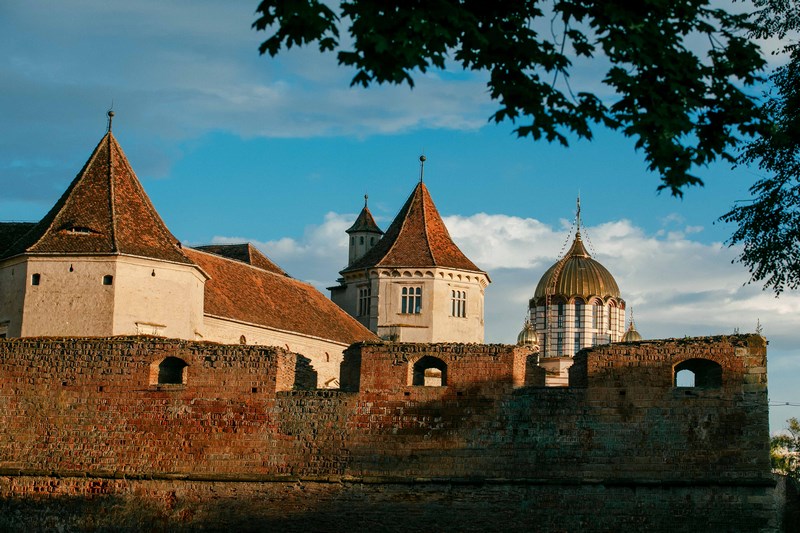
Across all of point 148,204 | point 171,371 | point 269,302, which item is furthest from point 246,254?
point 171,371

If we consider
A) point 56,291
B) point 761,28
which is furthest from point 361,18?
point 56,291

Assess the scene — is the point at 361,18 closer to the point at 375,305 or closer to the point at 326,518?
the point at 326,518

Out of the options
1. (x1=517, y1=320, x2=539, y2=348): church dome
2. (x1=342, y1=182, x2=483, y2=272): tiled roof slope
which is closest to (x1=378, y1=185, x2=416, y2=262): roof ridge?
(x1=342, y1=182, x2=483, y2=272): tiled roof slope

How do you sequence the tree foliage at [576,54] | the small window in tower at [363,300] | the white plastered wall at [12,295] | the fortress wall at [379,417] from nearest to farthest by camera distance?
the tree foliage at [576,54]
the fortress wall at [379,417]
the white plastered wall at [12,295]
the small window in tower at [363,300]

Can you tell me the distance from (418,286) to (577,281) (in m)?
18.8

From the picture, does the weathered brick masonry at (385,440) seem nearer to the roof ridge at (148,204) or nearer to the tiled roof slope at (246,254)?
the roof ridge at (148,204)

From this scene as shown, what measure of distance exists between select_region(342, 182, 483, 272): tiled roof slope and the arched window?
2555cm

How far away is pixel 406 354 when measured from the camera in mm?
25062

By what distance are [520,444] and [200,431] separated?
21.0 ft

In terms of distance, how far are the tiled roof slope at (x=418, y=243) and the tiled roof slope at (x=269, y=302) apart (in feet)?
11.5

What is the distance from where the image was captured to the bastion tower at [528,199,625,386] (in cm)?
6756

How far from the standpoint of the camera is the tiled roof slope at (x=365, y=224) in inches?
2462

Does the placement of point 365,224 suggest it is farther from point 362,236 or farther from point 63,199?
point 63,199

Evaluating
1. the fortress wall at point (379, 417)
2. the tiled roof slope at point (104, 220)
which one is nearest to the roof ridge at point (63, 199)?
the tiled roof slope at point (104, 220)
